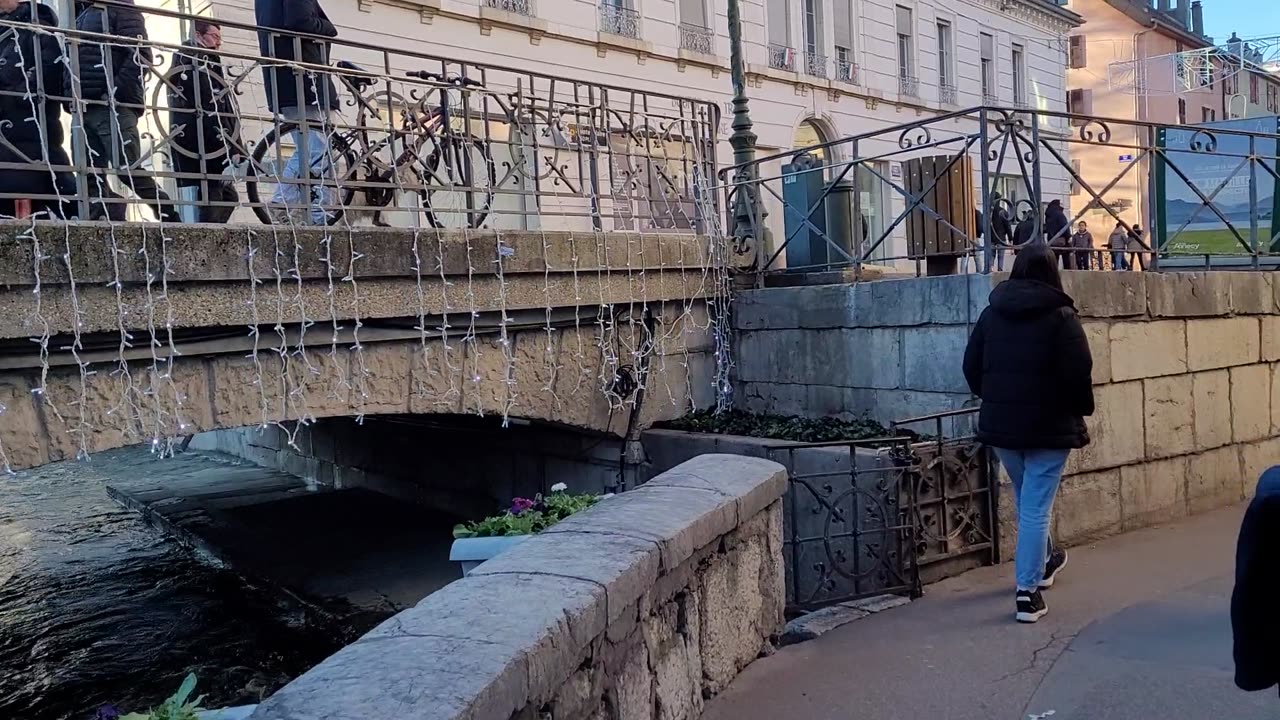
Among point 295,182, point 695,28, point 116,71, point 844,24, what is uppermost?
point 844,24

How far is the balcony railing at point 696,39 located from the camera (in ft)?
52.6

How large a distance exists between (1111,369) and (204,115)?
221 inches

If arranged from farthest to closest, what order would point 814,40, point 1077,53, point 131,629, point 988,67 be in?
1. point 1077,53
2. point 988,67
3. point 814,40
4. point 131,629

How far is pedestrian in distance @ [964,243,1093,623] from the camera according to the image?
4395 mm

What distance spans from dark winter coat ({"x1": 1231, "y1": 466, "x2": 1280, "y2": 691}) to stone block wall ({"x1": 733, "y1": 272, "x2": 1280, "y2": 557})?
370 cm

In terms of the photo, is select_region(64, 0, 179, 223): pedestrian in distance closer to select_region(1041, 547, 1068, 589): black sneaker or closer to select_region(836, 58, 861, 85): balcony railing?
select_region(1041, 547, 1068, 589): black sneaker

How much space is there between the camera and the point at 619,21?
49.5 feet

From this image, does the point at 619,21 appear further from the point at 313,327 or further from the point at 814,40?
the point at 313,327

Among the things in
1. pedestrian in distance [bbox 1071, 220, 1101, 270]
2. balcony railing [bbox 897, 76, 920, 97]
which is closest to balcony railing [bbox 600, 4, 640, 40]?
pedestrian in distance [bbox 1071, 220, 1101, 270]

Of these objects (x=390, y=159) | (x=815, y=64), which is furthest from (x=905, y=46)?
(x=390, y=159)

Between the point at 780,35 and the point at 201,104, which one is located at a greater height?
the point at 780,35

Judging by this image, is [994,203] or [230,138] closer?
[230,138]

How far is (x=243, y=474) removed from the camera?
12688 millimetres

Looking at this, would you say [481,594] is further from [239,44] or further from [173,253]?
[239,44]
